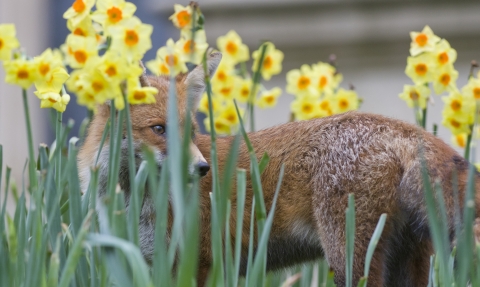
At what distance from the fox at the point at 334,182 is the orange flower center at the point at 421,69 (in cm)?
31

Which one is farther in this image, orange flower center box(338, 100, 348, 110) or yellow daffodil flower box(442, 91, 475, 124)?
orange flower center box(338, 100, 348, 110)

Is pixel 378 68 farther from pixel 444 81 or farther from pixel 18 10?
pixel 444 81

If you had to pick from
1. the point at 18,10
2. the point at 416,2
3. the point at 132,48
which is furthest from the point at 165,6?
the point at 132,48

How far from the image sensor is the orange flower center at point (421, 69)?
3.71 meters

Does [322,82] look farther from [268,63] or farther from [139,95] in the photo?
[139,95]

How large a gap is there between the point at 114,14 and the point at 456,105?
2.05 m

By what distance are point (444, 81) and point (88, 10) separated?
6.63 feet

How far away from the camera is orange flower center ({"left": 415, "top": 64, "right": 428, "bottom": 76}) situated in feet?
12.2

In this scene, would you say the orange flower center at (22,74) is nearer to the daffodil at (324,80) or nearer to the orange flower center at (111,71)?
the orange flower center at (111,71)

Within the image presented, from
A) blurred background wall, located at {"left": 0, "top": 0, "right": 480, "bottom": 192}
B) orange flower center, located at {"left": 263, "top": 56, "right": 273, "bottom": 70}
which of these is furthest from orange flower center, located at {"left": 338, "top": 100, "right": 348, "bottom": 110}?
blurred background wall, located at {"left": 0, "top": 0, "right": 480, "bottom": 192}

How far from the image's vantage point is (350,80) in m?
8.92

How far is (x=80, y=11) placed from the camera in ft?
8.67

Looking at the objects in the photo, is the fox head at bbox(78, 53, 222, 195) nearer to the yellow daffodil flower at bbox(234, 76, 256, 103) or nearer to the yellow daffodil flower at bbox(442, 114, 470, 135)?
the yellow daffodil flower at bbox(234, 76, 256, 103)

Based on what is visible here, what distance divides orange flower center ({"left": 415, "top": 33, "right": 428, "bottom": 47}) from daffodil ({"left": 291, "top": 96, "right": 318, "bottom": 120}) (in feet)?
3.13
